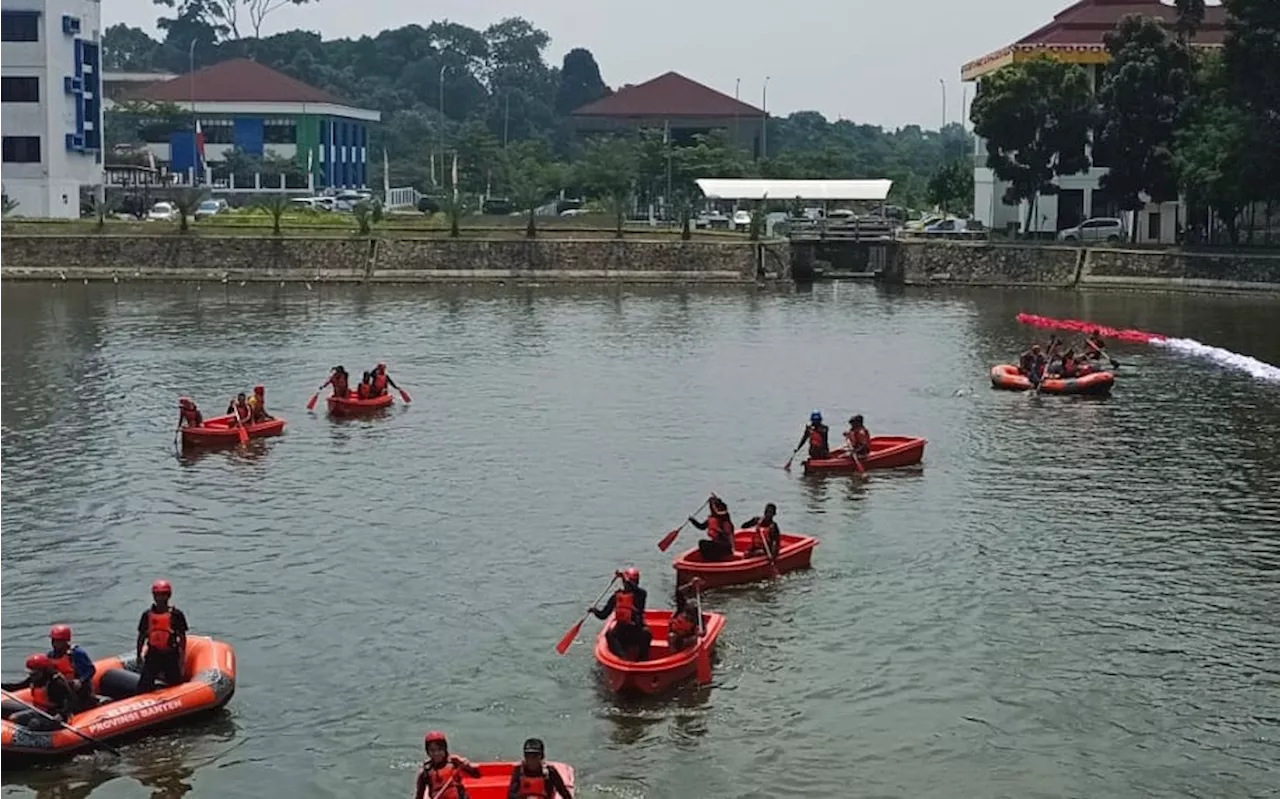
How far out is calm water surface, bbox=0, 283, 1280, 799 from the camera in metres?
20.2

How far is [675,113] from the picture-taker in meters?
138

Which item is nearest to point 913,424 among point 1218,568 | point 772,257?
point 1218,568

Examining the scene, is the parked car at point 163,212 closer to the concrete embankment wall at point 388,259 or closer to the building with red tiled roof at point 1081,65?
the concrete embankment wall at point 388,259

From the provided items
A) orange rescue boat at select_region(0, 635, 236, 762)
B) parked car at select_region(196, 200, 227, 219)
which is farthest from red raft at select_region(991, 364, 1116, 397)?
parked car at select_region(196, 200, 227, 219)

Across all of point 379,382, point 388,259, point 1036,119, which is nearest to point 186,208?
point 388,259

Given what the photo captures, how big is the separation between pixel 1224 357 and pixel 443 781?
143 feet

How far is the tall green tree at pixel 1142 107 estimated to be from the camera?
260ft

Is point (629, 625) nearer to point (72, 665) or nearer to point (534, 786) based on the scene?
point (534, 786)

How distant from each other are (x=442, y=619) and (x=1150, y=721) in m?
10.4

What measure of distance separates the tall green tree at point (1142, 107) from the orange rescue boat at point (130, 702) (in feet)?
217

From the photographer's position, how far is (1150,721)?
Answer: 2112 centimetres

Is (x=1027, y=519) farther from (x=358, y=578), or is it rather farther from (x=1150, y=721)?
(x=358, y=578)

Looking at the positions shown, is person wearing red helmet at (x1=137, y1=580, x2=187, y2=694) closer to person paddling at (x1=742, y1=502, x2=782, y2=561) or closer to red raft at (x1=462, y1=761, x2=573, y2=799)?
red raft at (x1=462, y1=761, x2=573, y2=799)

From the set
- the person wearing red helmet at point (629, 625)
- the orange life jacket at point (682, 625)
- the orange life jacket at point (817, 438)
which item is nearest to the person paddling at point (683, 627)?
the orange life jacket at point (682, 625)
